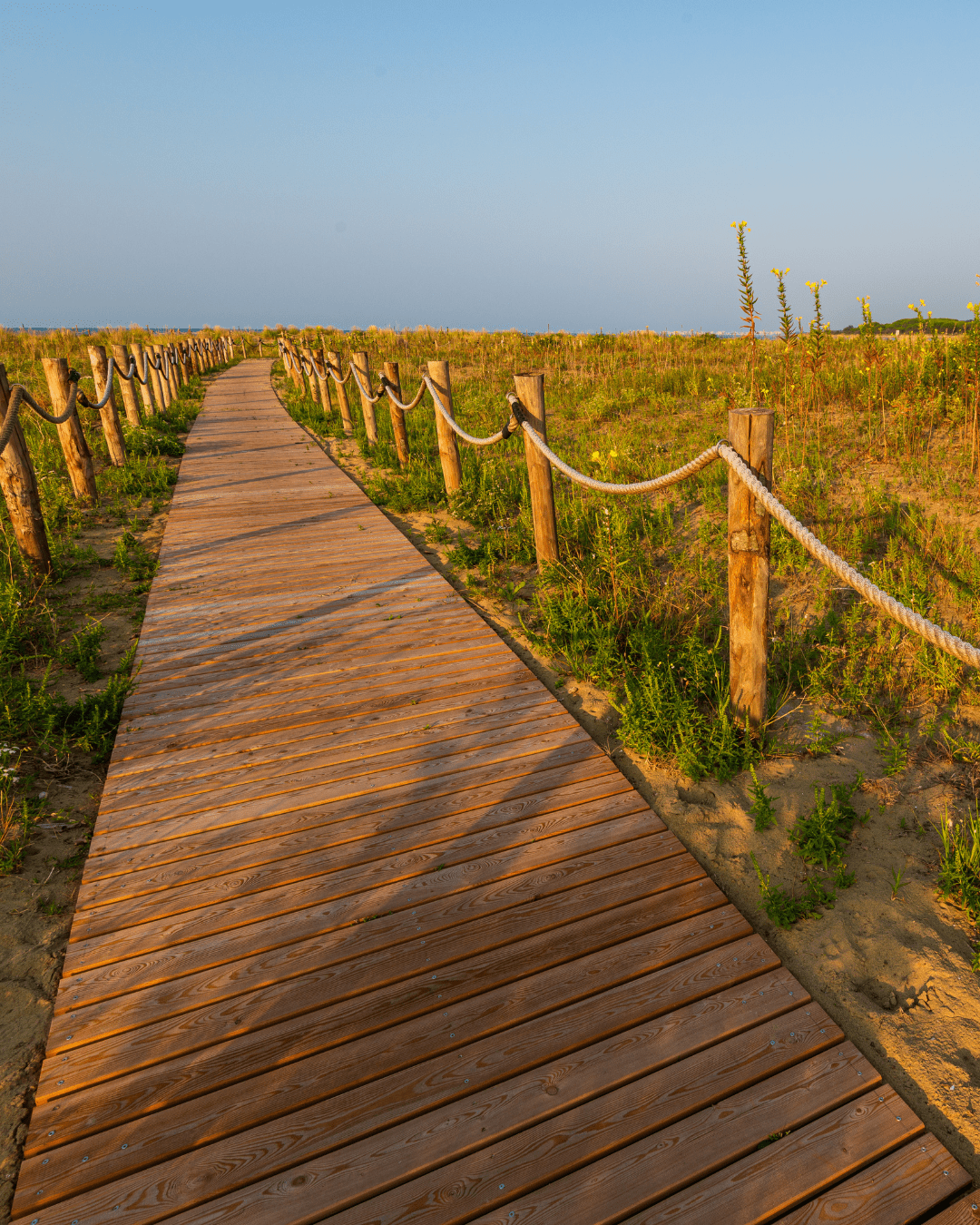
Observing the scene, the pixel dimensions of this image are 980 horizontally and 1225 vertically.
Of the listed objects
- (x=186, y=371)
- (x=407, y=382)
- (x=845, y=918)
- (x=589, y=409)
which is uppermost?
(x=186, y=371)

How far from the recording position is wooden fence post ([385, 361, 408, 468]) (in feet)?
28.4

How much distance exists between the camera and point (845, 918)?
Answer: 253cm

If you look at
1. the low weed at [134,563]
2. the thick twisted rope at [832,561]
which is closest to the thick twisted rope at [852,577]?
the thick twisted rope at [832,561]

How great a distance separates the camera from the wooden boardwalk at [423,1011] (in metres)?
1.77

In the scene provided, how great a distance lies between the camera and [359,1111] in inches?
75.8

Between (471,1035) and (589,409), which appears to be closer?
(471,1035)

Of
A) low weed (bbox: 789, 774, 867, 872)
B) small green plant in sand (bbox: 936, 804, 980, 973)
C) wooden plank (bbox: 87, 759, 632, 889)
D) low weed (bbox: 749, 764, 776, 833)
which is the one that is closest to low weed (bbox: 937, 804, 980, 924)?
small green plant in sand (bbox: 936, 804, 980, 973)

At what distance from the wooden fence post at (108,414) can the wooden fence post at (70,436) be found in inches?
54.1

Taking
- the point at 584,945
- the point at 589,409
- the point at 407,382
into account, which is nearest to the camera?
the point at 584,945

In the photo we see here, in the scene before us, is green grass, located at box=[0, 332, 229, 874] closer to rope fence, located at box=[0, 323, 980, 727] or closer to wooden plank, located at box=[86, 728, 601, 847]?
rope fence, located at box=[0, 323, 980, 727]

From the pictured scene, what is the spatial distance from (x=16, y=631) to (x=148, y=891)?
2.64m

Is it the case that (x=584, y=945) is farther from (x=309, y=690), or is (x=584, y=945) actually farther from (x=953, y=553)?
(x=953, y=553)

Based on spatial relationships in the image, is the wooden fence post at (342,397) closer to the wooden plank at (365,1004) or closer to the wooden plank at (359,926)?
the wooden plank at (359,926)

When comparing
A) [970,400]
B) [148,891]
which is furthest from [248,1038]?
[970,400]
